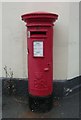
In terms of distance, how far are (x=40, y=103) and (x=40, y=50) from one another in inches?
39.7

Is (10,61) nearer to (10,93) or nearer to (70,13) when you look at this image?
(10,93)

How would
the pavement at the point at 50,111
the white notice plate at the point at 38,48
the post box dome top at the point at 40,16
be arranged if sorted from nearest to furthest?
the post box dome top at the point at 40,16, the white notice plate at the point at 38,48, the pavement at the point at 50,111

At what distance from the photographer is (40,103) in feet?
12.3

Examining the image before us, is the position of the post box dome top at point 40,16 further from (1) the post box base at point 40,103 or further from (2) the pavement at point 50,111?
(2) the pavement at point 50,111

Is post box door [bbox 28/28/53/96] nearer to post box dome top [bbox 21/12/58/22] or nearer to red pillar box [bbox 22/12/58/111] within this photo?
red pillar box [bbox 22/12/58/111]

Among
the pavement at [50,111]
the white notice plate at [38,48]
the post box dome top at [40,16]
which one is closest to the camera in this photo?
the post box dome top at [40,16]

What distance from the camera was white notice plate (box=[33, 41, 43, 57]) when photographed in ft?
11.5

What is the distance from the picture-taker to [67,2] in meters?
4.02

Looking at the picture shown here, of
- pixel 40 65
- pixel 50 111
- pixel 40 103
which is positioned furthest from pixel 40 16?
pixel 50 111

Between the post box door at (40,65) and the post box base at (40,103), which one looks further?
the post box base at (40,103)

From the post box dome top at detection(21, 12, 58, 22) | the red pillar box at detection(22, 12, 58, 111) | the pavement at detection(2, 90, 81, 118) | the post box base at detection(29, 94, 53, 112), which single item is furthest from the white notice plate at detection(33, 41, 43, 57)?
the pavement at detection(2, 90, 81, 118)

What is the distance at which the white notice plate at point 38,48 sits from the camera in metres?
3.50

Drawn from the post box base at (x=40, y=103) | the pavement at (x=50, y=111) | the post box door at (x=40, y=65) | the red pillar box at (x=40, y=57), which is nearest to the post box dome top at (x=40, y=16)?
the red pillar box at (x=40, y=57)

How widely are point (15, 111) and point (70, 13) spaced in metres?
2.21
